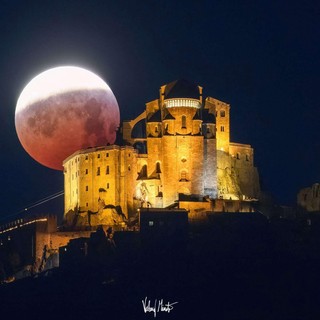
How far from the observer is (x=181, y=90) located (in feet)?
456

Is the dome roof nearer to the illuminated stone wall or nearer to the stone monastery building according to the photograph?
the stone monastery building

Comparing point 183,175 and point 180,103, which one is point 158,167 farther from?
point 180,103

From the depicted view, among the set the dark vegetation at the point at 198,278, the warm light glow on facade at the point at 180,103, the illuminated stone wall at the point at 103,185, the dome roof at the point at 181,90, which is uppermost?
the dome roof at the point at 181,90

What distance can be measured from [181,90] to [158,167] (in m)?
7.64

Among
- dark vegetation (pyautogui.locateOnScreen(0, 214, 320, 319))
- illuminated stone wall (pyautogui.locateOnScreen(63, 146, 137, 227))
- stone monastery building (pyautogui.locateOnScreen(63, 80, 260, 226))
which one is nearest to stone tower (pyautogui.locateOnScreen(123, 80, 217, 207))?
stone monastery building (pyautogui.locateOnScreen(63, 80, 260, 226))

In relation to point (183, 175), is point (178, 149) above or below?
above

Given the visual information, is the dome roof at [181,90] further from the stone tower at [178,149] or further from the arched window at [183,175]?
the arched window at [183,175]

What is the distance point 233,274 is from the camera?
401 ft

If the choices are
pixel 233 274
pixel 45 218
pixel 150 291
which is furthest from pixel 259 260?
pixel 45 218

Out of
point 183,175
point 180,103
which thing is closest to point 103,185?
point 183,175

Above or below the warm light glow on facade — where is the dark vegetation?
below

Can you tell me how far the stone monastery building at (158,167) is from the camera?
5364 inches

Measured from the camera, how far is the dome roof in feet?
455

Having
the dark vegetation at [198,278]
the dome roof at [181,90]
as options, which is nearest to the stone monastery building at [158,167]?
the dome roof at [181,90]
